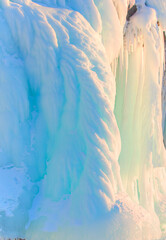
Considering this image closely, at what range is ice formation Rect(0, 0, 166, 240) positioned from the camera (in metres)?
2.02

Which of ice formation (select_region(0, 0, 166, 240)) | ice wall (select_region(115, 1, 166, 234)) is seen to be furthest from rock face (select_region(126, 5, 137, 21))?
ice formation (select_region(0, 0, 166, 240))

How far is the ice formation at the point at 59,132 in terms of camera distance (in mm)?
2023

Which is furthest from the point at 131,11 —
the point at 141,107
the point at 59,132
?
the point at 59,132

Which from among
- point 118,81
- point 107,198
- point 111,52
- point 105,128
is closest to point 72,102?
point 105,128

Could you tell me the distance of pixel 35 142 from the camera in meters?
2.28

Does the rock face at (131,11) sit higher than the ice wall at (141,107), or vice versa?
the rock face at (131,11)

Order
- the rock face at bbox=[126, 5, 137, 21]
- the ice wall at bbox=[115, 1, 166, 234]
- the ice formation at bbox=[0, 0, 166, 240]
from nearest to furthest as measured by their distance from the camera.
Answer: the ice formation at bbox=[0, 0, 166, 240] → the ice wall at bbox=[115, 1, 166, 234] → the rock face at bbox=[126, 5, 137, 21]

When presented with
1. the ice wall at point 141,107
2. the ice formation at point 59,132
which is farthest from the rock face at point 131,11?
the ice formation at point 59,132

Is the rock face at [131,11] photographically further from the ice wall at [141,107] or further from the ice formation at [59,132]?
the ice formation at [59,132]

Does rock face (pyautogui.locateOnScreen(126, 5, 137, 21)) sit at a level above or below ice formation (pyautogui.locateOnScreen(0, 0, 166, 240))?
above

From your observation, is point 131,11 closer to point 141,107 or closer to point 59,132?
point 141,107

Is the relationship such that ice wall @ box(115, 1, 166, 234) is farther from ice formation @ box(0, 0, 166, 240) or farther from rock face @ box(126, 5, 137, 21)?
ice formation @ box(0, 0, 166, 240)

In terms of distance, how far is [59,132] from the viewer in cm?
224

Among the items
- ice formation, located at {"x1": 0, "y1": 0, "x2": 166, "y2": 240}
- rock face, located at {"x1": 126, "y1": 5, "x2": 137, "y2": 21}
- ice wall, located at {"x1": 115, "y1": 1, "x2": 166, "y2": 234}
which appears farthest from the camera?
rock face, located at {"x1": 126, "y1": 5, "x2": 137, "y2": 21}
